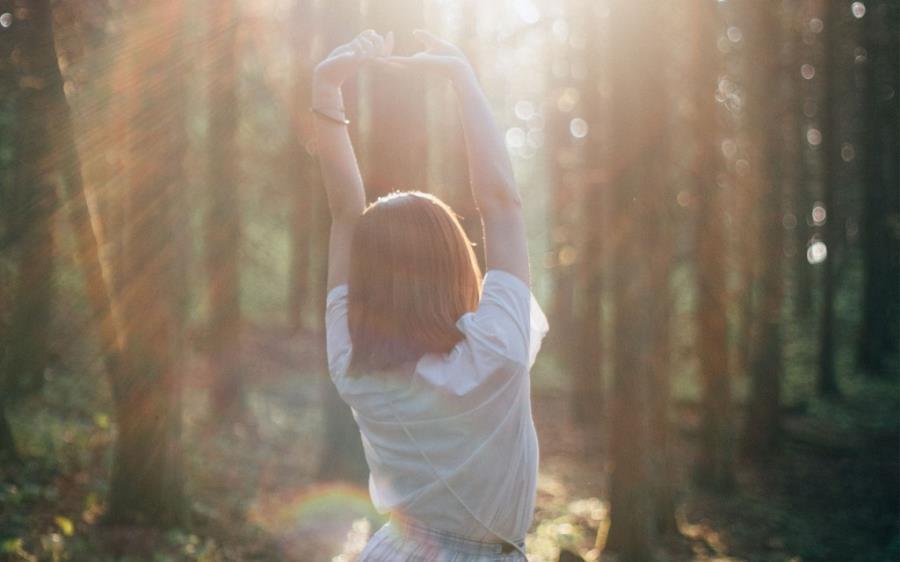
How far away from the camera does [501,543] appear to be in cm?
264

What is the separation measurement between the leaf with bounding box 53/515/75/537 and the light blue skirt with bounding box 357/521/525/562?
701 centimetres

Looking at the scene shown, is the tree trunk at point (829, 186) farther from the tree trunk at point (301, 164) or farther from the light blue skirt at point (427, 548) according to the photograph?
the light blue skirt at point (427, 548)

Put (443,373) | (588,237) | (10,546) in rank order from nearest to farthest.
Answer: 1. (443,373)
2. (10,546)
3. (588,237)

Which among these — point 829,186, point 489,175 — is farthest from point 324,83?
point 829,186

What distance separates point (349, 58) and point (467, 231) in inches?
301

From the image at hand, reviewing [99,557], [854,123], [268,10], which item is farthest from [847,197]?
[99,557]

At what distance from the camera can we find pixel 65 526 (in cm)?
867

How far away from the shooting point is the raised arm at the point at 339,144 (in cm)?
308

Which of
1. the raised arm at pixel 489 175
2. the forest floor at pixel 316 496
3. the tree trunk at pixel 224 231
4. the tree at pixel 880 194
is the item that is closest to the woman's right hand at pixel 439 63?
the raised arm at pixel 489 175

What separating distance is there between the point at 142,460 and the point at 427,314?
7838 mm

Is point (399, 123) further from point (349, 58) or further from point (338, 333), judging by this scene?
point (338, 333)

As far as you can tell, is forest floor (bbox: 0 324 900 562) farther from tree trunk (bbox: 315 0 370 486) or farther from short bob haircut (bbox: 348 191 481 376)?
short bob haircut (bbox: 348 191 481 376)

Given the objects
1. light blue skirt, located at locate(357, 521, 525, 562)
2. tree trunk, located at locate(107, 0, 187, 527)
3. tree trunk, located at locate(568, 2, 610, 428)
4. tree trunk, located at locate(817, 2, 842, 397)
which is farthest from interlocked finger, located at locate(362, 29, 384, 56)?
tree trunk, located at locate(817, 2, 842, 397)

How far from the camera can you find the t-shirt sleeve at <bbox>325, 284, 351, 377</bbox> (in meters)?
2.81
